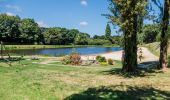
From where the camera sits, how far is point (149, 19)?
2414cm

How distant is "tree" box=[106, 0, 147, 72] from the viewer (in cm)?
2234

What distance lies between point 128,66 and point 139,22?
291 centimetres

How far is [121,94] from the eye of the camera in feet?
49.2

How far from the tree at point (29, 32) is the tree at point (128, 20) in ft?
414

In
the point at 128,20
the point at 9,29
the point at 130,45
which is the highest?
the point at 9,29

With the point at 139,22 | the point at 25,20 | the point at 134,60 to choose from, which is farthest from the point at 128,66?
the point at 25,20

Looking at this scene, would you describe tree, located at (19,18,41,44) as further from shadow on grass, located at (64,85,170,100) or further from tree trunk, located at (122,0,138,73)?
shadow on grass, located at (64,85,170,100)

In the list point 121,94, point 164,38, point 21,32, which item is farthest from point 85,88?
point 21,32

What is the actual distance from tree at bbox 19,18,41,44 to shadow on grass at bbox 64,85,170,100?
133 metres

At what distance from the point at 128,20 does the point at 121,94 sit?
28.0ft

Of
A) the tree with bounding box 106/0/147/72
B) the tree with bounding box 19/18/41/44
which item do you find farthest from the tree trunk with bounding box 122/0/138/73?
the tree with bounding box 19/18/41/44

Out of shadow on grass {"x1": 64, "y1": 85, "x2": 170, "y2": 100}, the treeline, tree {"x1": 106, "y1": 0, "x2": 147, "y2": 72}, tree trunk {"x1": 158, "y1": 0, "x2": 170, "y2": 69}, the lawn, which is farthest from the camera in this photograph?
the treeline

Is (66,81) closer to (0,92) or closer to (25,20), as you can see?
(0,92)

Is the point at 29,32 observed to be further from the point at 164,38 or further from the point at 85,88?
the point at 85,88
